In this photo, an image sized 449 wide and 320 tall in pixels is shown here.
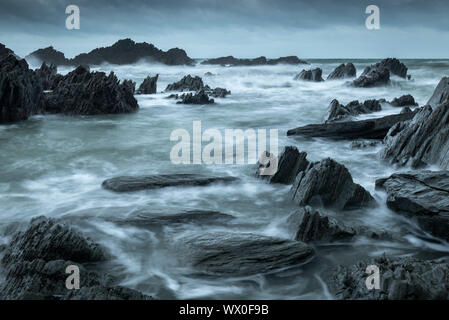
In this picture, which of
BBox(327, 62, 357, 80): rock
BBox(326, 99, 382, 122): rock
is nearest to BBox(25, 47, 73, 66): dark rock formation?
BBox(327, 62, 357, 80): rock

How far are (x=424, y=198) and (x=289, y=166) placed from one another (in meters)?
2.96

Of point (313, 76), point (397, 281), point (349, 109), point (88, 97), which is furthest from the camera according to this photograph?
point (313, 76)

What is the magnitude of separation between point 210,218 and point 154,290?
2108 millimetres

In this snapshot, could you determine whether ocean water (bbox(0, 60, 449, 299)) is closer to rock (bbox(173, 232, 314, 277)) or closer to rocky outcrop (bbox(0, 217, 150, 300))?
rock (bbox(173, 232, 314, 277))

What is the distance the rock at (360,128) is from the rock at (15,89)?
1237cm

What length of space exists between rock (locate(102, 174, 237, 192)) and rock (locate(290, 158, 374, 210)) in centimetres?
216

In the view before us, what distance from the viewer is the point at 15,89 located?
53.4 ft

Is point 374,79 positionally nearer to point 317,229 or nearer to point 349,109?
point 349,109

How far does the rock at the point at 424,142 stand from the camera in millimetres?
8758

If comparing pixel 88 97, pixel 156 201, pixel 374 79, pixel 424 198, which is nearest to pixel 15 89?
pixel 88 97

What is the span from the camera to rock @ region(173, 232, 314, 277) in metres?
5.02

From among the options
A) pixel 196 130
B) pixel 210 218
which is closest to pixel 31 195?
pixel 210 218

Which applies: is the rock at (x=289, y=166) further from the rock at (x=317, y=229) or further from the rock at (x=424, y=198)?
the rock at (x=317, y=229)
